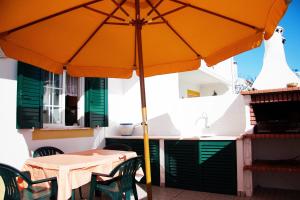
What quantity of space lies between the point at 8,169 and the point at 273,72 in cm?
532

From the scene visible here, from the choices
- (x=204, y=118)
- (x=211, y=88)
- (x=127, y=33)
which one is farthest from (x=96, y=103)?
(x=211, y=88)

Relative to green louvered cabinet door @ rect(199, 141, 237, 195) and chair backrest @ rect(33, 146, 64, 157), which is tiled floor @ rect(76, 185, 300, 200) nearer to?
green louvered cabinet door @ rect(199, 141, 237, 195)

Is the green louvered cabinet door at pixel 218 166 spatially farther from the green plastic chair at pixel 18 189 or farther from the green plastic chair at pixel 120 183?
the green plastic chair at pixel 18 189

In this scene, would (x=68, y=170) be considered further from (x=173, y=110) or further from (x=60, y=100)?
(x=173, y=110)

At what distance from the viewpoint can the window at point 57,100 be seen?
479 cm

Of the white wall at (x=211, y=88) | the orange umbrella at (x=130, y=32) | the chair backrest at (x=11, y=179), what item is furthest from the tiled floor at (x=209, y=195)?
the white wall at (x=211, y=88)

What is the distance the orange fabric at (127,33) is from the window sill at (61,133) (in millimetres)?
1694

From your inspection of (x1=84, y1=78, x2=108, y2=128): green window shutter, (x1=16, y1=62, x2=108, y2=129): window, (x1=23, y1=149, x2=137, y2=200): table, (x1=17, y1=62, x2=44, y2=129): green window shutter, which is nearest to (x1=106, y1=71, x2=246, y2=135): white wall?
(x1=84, y1=78, x2=108, y2=128): green window shutter

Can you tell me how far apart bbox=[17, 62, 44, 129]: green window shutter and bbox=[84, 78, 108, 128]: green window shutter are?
1.30m

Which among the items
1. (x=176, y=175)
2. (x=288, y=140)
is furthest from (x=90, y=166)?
(x=288, y=140)

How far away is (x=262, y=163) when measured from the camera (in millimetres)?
5133

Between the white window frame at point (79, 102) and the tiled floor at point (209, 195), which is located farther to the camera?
the white window frame at point (79, 102)

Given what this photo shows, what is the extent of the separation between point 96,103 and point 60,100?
89 cm

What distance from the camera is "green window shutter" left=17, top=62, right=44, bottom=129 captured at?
15.4ft
